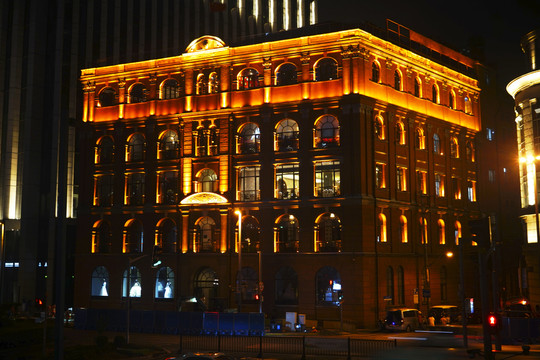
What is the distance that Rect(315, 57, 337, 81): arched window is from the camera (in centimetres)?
6294

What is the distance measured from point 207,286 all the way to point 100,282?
13077 mm

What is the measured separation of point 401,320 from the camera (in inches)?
2229

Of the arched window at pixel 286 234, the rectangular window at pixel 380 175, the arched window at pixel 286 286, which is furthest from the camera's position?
the rectangular window at pixel 380 175

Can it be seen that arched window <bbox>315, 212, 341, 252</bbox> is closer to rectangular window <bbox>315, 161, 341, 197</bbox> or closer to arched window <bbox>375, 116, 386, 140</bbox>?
rectangular window <bbox>315, 161, 341, 197</bbox>

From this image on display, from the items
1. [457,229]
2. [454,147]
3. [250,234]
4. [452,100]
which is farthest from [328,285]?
[452,100]

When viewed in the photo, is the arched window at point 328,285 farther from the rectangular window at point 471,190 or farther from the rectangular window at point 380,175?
the rectangular window at point 471,190

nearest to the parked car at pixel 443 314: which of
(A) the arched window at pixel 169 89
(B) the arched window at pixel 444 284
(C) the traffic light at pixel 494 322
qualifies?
(B) the arched window at pixel 444 284

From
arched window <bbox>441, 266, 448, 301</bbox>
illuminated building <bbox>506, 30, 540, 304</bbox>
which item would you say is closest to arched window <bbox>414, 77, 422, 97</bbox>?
illuminated building <bbox>506, 30, 540, 304</bbox>

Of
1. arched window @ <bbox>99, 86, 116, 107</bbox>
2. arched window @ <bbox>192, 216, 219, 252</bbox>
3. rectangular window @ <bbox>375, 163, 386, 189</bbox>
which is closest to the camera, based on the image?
rectangular window @ <bbox>375, 163, 386, 189</bbox>

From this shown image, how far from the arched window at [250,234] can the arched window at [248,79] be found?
13183mm

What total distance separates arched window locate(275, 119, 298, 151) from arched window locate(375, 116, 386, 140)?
302 inches

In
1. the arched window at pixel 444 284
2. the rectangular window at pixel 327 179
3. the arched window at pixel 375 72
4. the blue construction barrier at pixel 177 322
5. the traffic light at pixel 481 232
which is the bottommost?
the blue construction barrier at pixel 177 322

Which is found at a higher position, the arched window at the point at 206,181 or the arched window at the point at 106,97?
the arched window at the point at 106,97

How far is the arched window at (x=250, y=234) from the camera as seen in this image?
64312 millimetres
